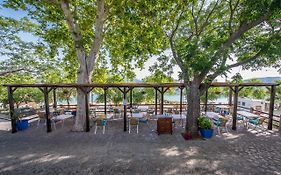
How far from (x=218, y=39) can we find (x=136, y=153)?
229 inches

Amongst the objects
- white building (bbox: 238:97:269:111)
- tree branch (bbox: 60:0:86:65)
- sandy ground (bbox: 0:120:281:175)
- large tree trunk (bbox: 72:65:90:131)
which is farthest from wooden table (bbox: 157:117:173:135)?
white building (bbox: 238:97:269:111)

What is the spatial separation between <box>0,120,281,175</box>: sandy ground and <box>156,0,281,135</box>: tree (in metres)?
1.72

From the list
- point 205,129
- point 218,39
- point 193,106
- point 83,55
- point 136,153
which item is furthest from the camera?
point 83,55

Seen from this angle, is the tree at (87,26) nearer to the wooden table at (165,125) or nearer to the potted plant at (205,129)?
the wooden table at (165,125)

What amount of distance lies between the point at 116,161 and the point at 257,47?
7.47 meters

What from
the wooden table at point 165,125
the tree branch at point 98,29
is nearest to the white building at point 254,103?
the wooden table at point 165,125

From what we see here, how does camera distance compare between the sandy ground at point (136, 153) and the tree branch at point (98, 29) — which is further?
the tree branch at point (98, 29)

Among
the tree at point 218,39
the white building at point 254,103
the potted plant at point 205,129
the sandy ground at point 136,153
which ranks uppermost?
the tree at point 218,39

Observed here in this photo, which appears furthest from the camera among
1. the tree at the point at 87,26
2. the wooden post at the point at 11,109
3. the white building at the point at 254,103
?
the white building at the point at 254,103

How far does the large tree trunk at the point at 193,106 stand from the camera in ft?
21.8

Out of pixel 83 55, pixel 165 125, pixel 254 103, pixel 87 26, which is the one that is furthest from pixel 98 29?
pixel 254 103

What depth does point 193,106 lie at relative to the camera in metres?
6.76

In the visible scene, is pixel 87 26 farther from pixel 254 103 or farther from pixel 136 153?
pixel 254 103

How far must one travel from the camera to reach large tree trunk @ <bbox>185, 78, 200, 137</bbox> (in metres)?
6.64
